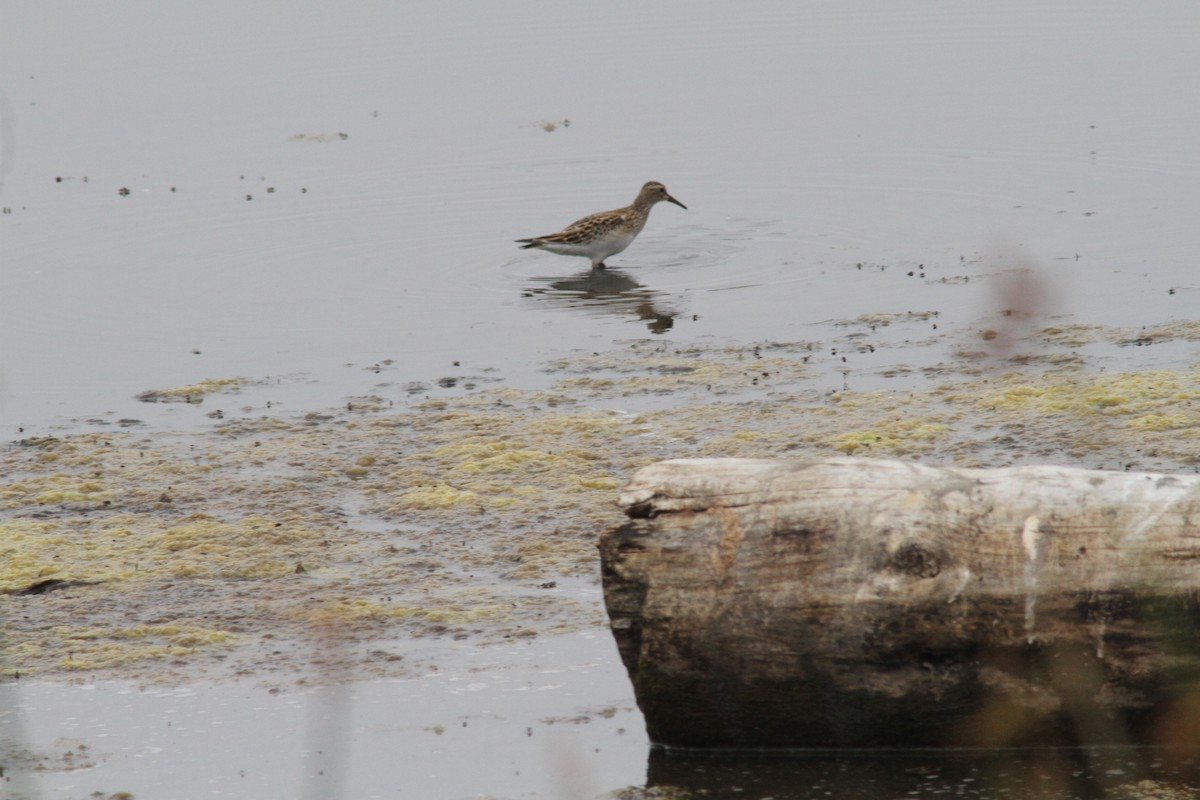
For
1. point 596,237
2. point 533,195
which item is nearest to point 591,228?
point 596,237

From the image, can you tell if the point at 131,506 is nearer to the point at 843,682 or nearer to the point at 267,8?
the point at 843,682

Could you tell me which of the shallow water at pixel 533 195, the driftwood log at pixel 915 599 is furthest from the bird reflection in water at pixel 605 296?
the driftwood log at pixel 915 599

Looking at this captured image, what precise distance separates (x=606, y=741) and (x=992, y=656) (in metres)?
1.19

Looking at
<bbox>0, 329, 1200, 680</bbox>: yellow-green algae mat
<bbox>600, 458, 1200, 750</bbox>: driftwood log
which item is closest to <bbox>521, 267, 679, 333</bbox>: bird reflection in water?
<bbox>0, 329, 1200, 680</bbox>: yellow-green algae mat

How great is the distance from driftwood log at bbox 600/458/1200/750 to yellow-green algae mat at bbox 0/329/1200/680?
3.54 ft

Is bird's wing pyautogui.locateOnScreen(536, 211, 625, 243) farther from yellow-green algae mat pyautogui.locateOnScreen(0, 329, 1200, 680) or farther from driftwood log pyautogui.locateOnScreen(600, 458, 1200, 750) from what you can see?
driftwood log pyautogui.locateOnScreen(600, 458, 1200, 750)

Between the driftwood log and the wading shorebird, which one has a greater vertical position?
the wading shorebird

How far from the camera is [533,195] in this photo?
15141mm

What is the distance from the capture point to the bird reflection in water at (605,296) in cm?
1125

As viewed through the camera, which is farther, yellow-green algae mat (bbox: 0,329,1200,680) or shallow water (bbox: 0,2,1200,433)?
shallow water (bbox: 0,2,1200,433)

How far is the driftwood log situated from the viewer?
4.65m

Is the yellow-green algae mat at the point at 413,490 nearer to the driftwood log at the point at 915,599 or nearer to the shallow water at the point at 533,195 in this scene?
the shallow water at the point at 533,195

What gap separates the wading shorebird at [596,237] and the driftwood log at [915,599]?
26.5 feet

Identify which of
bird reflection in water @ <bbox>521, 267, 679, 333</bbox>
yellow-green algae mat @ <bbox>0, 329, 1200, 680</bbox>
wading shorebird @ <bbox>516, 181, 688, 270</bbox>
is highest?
wading shorebird @ <bbox>516, 181, 688, 270</bbox>
